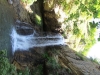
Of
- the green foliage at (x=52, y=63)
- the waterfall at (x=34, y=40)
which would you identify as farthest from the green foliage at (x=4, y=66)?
the green foliage at (x=52, y=63)

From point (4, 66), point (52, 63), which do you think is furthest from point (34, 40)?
point (4, 66)

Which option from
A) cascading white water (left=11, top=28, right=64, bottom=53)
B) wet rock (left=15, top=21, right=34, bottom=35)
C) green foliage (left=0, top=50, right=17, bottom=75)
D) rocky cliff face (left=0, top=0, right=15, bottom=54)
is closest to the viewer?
green foliage (left=0, top=50, right=17, bottom=75)

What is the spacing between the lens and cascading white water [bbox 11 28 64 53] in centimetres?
931

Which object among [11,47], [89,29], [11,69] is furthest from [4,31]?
[89,29]

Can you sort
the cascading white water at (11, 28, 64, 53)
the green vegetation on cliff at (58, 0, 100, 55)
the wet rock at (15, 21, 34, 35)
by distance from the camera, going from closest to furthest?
the cascading white water at (11, 28, 64, 53) < the green vegetation on cliff at (58, 0, 100, 55) < the wet rock at (15, 21, 34, 35)

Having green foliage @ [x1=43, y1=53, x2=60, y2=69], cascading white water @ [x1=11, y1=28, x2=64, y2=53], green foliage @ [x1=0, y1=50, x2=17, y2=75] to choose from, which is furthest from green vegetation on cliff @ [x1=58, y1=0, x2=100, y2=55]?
green foliage @ [x1=0, y1=50, x2=17, y2=75]

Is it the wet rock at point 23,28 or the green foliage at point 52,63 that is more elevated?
the wet rock at point 23,28

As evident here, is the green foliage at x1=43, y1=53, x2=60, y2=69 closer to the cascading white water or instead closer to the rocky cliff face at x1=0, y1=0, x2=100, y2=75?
the rocky cliff face at x1=0, y1=0, x2=100, y2=75

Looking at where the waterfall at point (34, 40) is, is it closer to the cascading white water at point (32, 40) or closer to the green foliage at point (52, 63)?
the cascading white water at point (32, 40)

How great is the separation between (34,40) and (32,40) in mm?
165

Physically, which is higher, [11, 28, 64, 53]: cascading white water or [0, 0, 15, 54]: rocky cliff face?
[0, 0, 15, 54]: rocky cliff face

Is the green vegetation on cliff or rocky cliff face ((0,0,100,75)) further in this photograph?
the green vegetation on cliff

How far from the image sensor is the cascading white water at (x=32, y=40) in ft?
30.5

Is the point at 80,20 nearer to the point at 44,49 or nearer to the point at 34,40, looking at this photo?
the point at 44,49
